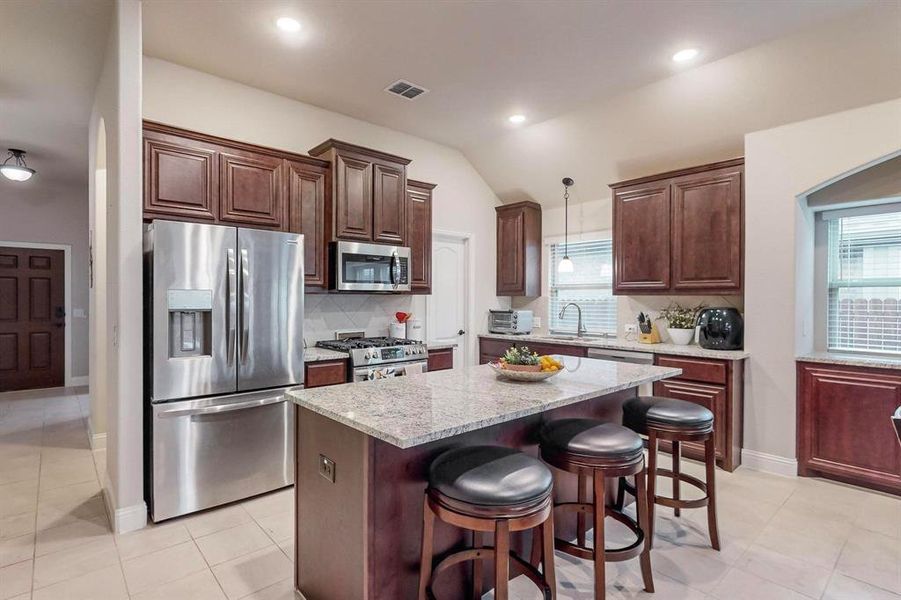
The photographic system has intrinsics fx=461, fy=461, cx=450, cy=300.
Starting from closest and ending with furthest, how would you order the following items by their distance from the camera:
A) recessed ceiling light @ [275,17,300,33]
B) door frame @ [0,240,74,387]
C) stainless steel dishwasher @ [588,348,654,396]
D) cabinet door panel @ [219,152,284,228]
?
recessed ceiling light @ [275,17,300,33] < cabinet door panel @ [219,152,284,228] < stainless steel dishwasher @ [588,348,654,396] < door frame @ [0,240,74,387]

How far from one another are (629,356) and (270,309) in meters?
2.99

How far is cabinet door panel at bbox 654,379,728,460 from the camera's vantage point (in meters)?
3.56

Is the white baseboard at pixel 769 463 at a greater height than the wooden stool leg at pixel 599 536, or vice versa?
the wooden stool leg at pixel 599 536

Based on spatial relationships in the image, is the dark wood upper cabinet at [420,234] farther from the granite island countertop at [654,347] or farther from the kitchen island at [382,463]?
the kitchen island at [382,463]

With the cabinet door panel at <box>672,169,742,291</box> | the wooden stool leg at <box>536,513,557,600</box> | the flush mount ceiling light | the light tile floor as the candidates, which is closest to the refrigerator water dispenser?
the light tile floor

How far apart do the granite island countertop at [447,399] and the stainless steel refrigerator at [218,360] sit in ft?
3.84

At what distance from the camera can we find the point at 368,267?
13.2ft

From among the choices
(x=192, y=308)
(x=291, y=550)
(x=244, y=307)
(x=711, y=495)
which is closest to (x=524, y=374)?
(x=711, y=495)

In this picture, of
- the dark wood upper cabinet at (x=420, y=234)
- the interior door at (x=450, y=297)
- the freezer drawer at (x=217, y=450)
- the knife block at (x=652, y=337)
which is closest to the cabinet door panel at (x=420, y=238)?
the dark wood upper cabinet at (x=420, y=234)

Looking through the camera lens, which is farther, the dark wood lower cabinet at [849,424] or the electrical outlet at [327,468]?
the dark wood lower cabinet at [849,424]

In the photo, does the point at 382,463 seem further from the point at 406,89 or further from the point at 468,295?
the point at 468,295

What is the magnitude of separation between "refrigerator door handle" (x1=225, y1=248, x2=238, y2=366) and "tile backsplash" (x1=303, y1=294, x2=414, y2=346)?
42.8 inches

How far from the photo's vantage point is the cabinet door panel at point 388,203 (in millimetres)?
4094

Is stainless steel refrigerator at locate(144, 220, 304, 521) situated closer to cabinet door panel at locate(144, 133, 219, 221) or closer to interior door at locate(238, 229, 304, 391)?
interior door at locate(238, 229, 304, 391)
